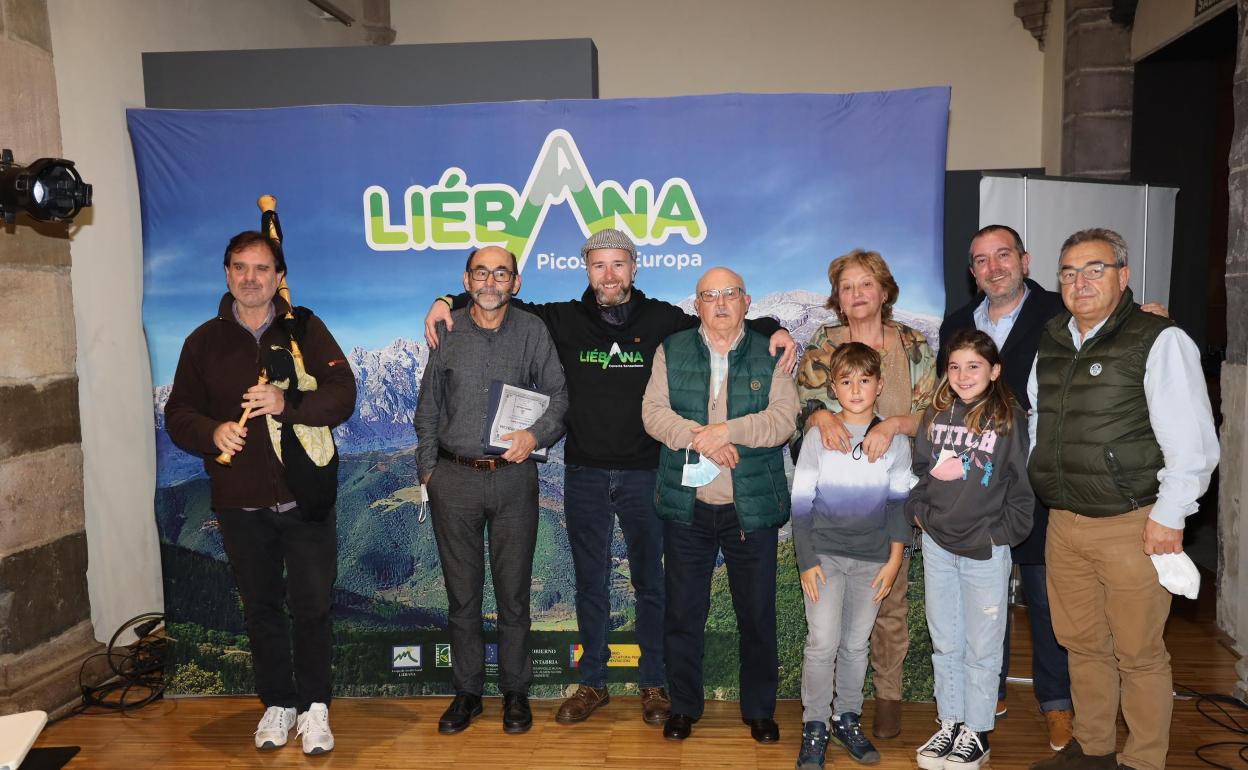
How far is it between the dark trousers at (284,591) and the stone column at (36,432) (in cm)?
89

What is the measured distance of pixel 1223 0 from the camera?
177 inches

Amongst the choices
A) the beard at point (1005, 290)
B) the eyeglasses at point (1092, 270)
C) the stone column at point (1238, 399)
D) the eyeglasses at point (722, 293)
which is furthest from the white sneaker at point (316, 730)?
the stone column at point (1238, 399)

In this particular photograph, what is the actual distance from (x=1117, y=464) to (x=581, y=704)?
2.10 meters

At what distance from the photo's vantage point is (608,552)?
137 inches

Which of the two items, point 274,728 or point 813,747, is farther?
point 274,728

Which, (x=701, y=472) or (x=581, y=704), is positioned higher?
(x=701, y=472)

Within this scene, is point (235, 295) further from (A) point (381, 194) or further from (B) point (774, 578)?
(B) point (774, 578)

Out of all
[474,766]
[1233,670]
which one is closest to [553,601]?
[474,766]

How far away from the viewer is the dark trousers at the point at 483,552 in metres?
3.33

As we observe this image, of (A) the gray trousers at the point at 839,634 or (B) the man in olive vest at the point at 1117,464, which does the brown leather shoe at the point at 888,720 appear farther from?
(B) the man in olive vest at the point at 1117,464

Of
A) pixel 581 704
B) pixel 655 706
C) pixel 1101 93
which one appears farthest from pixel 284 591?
pixel 1101 93

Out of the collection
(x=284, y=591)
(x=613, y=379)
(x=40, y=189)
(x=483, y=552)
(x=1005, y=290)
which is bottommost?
(x=284, y=591)

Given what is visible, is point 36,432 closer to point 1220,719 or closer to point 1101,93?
point 1220,719

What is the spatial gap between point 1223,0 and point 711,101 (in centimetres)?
288
